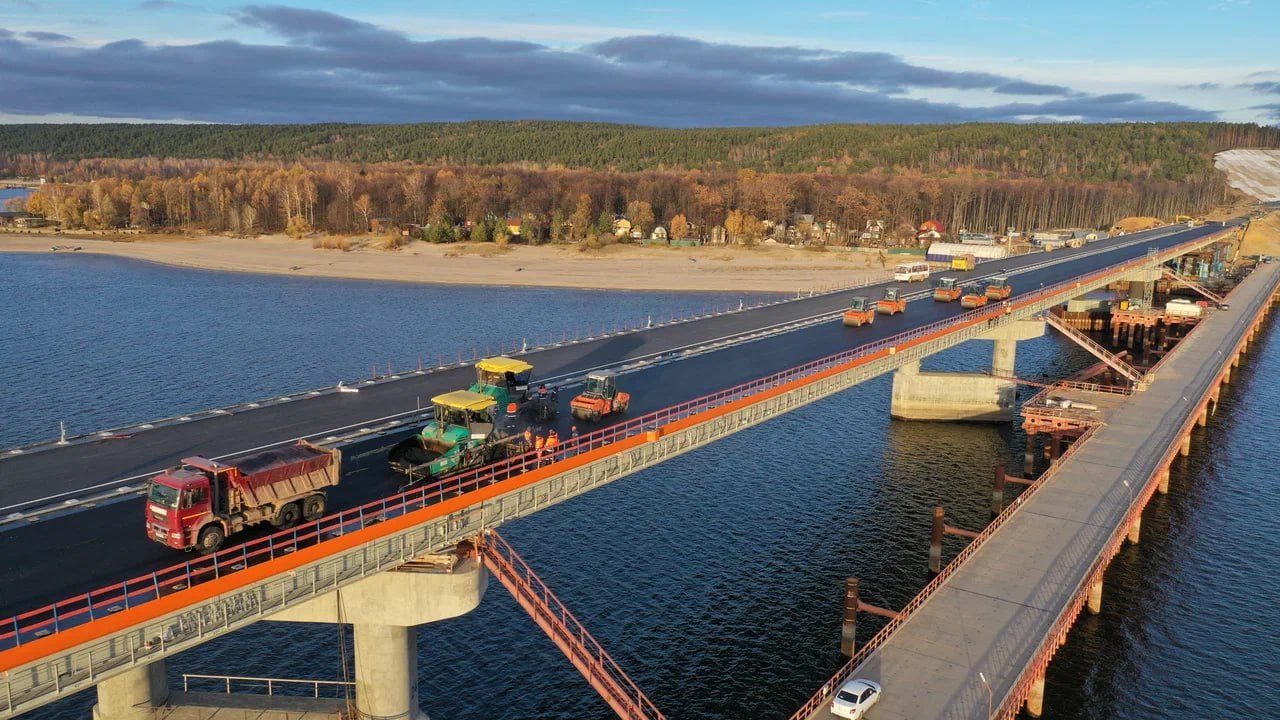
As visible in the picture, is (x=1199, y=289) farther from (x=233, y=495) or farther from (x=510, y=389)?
(x=233, y=495)

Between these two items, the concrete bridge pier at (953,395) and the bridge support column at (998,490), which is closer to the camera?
the bridge support column at (998,490)

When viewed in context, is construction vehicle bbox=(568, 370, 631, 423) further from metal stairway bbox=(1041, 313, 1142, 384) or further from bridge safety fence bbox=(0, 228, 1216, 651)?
metal stairway bbox=(1041, 313, 1142, 384)

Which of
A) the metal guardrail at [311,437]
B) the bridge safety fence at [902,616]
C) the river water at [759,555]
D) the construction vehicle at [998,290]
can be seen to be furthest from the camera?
the construction vehicle at [998,290]

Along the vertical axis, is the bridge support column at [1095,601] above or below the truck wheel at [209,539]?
below

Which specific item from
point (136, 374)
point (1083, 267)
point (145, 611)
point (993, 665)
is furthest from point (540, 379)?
point (1083, 267)

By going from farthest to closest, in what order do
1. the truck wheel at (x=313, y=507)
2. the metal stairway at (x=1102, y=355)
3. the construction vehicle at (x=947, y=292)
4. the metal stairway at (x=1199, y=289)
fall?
1. the metal stairway at (x=1199, y=289)
2. the construction vehicle at (x=947, y=292)
3. the metal stairway at (x=1102, y=355)
4. the truck wheel at (x=313, y=507)

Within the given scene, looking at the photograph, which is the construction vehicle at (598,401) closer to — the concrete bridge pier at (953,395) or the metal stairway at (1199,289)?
the concrete bridge pier at (953,395)

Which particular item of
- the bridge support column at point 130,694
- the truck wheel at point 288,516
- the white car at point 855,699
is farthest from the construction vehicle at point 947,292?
the bridge support column at point 130,694

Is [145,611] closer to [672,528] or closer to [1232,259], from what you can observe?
[672,528]
